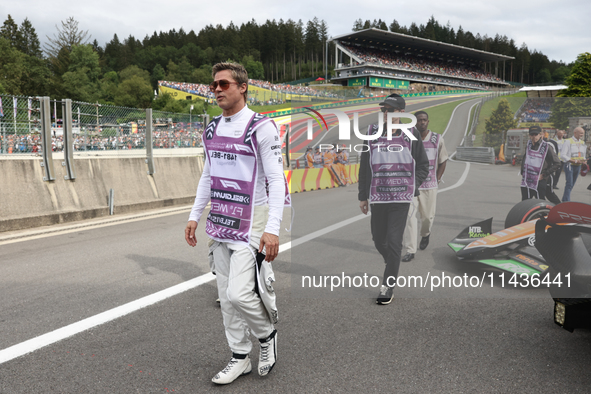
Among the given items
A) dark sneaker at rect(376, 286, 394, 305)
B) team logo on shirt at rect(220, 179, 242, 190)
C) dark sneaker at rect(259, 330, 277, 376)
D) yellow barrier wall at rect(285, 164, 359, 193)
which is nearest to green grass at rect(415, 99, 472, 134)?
dark sneaker at rect(376, 286, 394, 305)

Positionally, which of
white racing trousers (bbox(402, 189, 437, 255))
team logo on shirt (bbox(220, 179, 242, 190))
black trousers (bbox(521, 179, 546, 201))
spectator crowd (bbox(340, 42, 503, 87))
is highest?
spectator crowd (bbox(340, 42, 503, 87))

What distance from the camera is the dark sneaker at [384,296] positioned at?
172 inches

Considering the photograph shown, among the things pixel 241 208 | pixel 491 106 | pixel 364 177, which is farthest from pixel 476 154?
pixel 241 208

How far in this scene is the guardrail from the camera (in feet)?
13.2

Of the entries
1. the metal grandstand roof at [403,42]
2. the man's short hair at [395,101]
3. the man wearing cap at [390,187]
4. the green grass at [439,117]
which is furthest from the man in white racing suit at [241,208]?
the metal grandstand roof at [403,42]

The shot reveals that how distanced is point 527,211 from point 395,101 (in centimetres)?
137

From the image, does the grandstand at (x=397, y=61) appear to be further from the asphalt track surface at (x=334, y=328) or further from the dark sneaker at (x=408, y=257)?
the dark sneaker at (x=408, y=257)

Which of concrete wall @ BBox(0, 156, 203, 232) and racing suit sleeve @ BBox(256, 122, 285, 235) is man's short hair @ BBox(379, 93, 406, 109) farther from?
concrete wall @ BBox(0, 156, 203, 232)

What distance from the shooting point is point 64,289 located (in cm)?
485

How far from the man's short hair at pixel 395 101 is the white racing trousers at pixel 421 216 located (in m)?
0.85

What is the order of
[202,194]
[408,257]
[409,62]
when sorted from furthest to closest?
[409,62], [408,257], [202,194]

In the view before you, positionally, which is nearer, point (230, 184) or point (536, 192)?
point (230, 184)

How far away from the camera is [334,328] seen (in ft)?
12.5

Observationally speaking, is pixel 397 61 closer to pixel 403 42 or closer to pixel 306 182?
pixel 403 42
